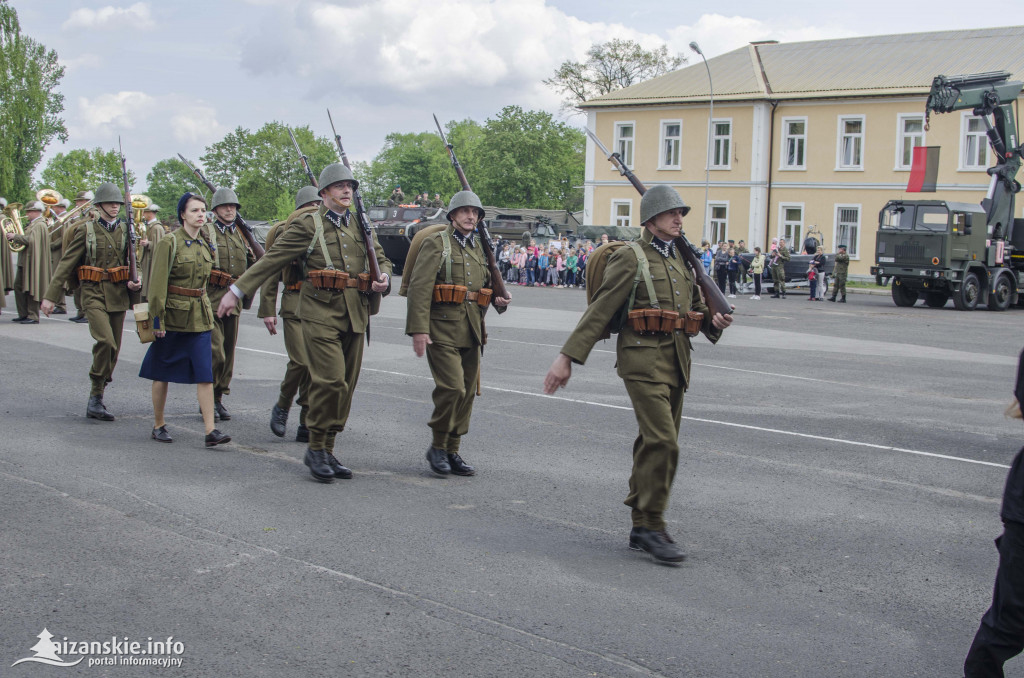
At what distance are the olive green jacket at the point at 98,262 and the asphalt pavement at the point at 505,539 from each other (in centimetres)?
101

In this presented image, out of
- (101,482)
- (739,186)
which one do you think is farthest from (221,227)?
(739,186)

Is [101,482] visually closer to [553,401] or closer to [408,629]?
[408,629]

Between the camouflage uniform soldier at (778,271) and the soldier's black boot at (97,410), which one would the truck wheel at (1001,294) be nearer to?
the camouflage uniform soldier at (778,271)

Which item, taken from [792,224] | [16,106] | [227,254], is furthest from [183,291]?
[16,106]

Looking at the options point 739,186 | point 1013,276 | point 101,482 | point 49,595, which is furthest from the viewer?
point 739,186

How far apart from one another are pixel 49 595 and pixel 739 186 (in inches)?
1733

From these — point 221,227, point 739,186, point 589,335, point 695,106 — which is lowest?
point 589,335

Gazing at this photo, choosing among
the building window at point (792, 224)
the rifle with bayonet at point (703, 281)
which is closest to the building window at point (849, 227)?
the building window at point (792, 224)

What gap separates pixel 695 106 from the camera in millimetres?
46938

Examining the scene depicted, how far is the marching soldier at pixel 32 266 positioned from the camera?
17.5 meters

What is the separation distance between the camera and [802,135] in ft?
148

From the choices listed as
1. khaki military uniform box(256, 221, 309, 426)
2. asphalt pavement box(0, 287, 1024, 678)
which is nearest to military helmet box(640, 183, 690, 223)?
asphalt pavement box(0, 287, 1024, 678)

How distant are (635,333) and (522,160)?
7616 cm

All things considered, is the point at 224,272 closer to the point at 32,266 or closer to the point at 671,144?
the point at 32,266
